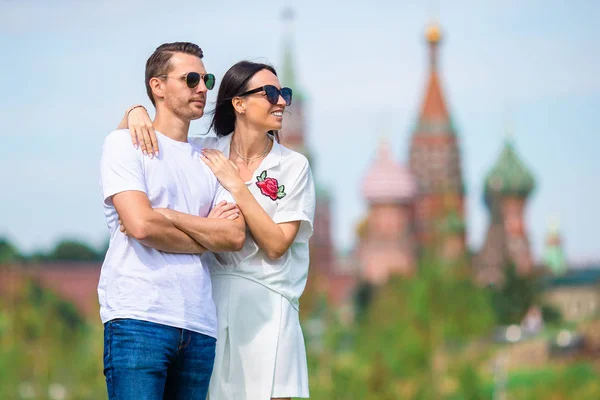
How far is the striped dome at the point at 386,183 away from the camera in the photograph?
6744cm

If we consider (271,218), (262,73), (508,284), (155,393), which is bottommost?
(508,284)

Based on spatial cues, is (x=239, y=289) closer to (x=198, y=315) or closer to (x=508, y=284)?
(x=198, y=315)

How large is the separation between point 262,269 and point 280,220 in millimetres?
127

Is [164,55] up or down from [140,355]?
up

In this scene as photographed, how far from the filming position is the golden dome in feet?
246

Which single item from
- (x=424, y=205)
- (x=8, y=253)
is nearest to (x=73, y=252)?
(x=8, y=253)

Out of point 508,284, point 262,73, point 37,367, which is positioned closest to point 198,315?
point 262,73

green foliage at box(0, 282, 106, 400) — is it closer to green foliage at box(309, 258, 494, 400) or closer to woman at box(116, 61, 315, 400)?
green foliage at box(309, 258, 494, 400)

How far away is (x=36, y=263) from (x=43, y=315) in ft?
51.7

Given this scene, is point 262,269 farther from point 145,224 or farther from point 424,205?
point 424,205

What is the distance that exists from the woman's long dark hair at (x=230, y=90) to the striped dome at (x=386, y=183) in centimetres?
6372

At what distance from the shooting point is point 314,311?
143ft

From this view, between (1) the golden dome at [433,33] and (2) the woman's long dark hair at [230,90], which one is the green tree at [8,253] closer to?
(1) the golden dome at [433,33]

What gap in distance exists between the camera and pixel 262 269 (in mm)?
3568
